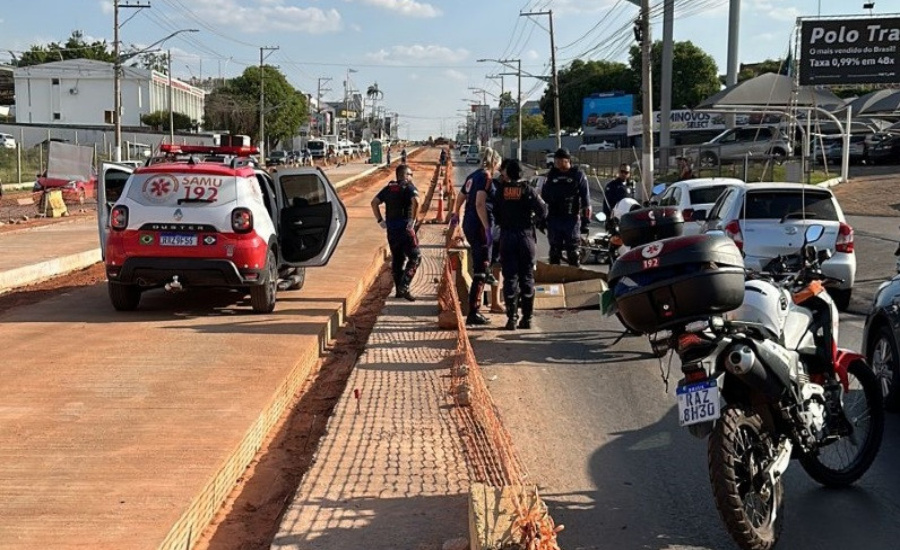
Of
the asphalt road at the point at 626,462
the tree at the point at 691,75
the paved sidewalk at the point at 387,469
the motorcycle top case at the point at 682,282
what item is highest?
the tree at the point at 691,75

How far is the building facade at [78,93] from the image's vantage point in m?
90.2

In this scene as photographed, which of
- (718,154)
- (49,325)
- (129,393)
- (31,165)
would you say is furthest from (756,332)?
(31,165)

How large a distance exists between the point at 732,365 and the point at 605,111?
9651cm

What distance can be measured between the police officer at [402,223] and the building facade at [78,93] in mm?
82699

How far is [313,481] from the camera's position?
5.52 meters

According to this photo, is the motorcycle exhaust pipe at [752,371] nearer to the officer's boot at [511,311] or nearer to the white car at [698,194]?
the officer's boot at [511,311]

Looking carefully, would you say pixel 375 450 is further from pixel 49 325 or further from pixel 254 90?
pixel 254 90

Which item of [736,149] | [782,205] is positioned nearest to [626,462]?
[782,205]

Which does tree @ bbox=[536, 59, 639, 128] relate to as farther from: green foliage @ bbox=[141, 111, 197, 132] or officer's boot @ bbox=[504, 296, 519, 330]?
officer's boot @ bbox=[504, 296, 519, 330]

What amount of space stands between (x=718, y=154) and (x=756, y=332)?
33.4m

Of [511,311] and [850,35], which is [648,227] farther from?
[850,35]

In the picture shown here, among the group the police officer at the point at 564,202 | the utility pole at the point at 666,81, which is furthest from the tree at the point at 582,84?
the police officer at the point at 564,202

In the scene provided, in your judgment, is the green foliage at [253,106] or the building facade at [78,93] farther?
the building facade at [78,93]

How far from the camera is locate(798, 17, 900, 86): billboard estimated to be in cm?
3162
